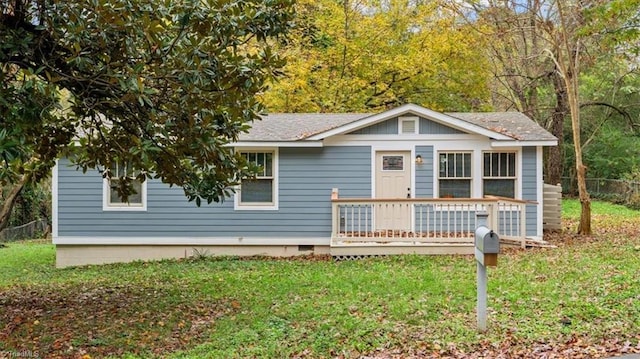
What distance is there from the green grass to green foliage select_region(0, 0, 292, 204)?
6.31 feet

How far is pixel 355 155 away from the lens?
12.7 m

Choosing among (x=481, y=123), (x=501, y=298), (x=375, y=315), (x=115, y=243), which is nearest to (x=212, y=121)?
(x=375, y=315)

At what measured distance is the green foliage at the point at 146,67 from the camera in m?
5.50

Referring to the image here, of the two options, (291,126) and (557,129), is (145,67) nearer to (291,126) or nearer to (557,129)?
(291,126)

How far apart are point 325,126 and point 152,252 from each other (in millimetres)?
5180

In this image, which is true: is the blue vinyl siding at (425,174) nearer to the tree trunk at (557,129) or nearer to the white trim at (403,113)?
the white trim at (403,113)

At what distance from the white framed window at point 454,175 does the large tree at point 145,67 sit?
6.91 metres

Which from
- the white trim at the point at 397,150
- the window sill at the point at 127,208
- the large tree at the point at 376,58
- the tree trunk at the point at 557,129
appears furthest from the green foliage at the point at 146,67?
the tree trunk at the point at 557,129

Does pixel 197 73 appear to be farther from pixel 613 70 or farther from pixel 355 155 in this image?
pixel 613 70

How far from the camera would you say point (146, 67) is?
20.1 feet

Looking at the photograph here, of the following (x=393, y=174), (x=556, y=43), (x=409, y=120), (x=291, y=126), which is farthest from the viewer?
(x=556, y=43)

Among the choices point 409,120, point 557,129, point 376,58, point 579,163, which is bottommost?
point 579,163

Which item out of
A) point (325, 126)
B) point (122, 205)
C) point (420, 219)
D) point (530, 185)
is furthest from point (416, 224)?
point (122, 205)

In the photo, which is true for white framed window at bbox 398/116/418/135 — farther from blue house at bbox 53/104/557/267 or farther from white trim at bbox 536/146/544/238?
white trim at bbox 536/146/544/238
